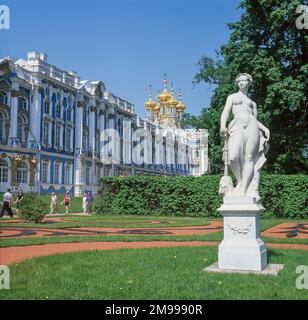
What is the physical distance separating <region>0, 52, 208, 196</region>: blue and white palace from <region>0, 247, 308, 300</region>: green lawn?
25.6 metres

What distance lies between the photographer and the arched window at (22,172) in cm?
3759

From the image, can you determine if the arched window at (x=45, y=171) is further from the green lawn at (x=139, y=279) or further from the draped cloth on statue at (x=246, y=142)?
the draped cloth on statue at (x=246, y=142)

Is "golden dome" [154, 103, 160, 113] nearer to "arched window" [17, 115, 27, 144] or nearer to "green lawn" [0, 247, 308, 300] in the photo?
"arched window" [17, 115, 27, 144]

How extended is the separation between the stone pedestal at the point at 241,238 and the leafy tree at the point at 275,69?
15.5 m

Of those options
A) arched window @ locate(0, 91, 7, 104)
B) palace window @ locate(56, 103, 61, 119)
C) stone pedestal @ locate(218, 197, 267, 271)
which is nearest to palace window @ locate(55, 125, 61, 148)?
palace window @ locate(56, 103, 61, 119)

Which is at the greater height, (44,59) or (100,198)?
(44,59)

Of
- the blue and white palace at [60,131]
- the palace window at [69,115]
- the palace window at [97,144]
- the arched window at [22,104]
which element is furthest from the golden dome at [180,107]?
the arched window at [22,104]

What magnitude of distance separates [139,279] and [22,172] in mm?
33754

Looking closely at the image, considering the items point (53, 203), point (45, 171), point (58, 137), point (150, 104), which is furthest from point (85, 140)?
point (150, 104)

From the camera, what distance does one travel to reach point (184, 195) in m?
24.5

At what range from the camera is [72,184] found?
45.7 meters
